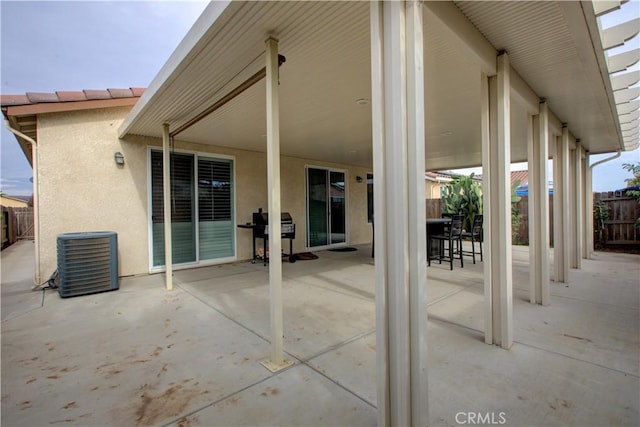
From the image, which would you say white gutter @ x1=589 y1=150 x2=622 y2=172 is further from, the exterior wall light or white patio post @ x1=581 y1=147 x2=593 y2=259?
the exterior wall light

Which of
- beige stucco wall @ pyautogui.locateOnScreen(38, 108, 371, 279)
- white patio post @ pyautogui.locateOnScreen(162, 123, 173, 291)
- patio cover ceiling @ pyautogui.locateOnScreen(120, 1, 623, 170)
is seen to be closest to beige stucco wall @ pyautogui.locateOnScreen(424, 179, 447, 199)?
patio cover ceiling @ pyautogui.locateOnScreen(120, 1, 623, 170)

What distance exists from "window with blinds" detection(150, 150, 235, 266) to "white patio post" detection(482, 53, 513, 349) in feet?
16.8

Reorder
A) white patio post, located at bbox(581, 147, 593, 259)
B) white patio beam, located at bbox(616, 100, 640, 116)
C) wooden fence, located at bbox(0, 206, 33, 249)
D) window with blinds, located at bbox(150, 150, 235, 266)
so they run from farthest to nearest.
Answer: wooden fence, located at bbox(0, 206, 33, 249) < white patio post, located at bbox(581, 147, 593, 259) < window with blinds, located at bbox(150, 150, 235, 266) < white patio beam, located at bbox(616, 100, 640, 116)

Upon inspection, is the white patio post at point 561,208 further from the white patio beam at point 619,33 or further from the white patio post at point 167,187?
the white patio post at point 167,187

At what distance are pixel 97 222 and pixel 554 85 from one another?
6.56 meters

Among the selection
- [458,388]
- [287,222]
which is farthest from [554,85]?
[287,222]

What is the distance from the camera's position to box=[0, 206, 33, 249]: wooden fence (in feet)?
31.8

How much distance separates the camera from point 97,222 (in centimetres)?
475

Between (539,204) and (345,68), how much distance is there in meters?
2.73

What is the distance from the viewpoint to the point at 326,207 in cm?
834

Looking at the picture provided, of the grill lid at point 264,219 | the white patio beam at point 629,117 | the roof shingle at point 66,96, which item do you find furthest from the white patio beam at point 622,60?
the roof shingle at point 66,96

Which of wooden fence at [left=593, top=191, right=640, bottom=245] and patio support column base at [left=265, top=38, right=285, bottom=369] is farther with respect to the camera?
wooden fence at [left=593, top=191, right=640, bottom=245]

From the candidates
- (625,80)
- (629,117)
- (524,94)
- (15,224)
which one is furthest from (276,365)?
(15,224)

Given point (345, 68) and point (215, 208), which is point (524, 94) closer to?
point (345, 68)
